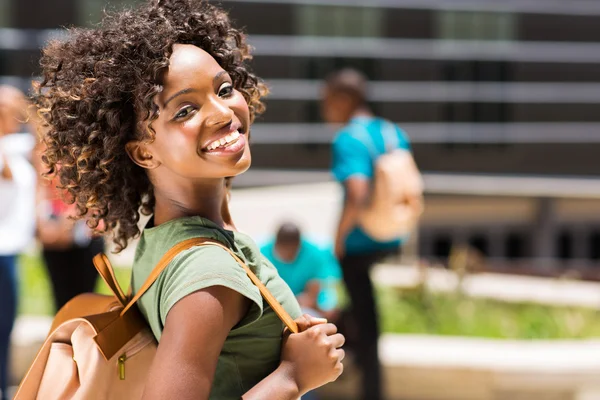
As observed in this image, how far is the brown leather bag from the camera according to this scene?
1483 millimetres

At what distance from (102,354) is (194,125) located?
397 millimetres

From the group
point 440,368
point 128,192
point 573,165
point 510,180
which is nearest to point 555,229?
point 510,180

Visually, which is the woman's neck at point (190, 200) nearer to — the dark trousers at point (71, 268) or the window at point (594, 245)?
the dark trousers at point (71, 268)

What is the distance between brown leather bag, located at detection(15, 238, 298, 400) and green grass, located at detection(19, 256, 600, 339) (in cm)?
480

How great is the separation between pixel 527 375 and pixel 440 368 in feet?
1.63

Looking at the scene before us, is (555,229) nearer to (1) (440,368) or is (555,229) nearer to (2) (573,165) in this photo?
(2) (573,165)

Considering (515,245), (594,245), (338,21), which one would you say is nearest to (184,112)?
(515,245)

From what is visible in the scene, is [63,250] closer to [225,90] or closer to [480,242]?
[225,90]

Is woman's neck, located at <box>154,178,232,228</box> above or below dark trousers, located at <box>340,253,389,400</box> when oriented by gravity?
above

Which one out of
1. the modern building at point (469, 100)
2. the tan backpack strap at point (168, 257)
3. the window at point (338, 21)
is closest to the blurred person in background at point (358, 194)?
the tan backpack strap at point (168, 257)

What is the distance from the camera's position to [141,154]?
160 centimetres

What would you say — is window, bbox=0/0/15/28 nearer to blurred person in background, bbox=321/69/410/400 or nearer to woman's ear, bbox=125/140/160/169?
blurred person in background, bbox=321/69/410/400

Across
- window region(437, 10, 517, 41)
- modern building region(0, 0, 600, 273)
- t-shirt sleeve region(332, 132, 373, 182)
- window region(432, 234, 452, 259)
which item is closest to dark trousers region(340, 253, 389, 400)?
t-shirt sleeve region(332, 132, 373, 182)

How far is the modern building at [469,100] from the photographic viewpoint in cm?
Result: 1529
